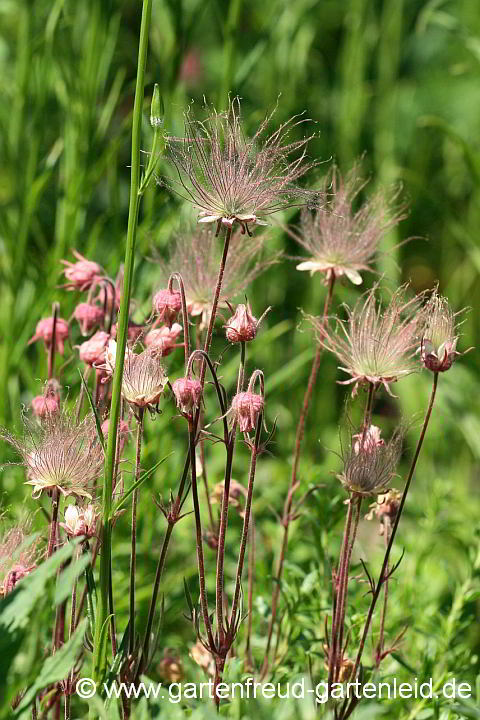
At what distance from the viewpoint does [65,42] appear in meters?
1.98

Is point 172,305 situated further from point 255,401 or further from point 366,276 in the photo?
point 366,276

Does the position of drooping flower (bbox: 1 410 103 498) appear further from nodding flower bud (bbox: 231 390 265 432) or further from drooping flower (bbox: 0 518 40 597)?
nodding flower bud (bbox: 231 390 265 432)

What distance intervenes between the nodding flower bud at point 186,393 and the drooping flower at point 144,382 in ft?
0.06

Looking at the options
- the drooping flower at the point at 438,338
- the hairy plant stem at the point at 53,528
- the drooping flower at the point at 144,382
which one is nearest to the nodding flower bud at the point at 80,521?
the hairy plant stem at the point at 53,528

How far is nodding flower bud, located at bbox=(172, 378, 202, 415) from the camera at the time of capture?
868 millimetres

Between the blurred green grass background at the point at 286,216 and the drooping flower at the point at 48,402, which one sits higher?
the drooping flower at the point at 48,402

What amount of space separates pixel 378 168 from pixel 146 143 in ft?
4.30

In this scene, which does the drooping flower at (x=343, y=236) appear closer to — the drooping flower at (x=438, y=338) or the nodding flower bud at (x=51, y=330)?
the drooping flower at (x=438, y=338)

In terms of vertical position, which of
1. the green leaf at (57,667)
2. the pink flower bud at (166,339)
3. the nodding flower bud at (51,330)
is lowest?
the green leaf at (57,667)

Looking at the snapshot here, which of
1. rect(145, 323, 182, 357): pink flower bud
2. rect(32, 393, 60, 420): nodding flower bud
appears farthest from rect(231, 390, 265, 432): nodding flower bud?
rect(32, 393, 60, 420): nodding flower bud

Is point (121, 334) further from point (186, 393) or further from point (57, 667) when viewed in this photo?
point (57, 667)

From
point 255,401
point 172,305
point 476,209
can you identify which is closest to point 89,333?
point 172,305

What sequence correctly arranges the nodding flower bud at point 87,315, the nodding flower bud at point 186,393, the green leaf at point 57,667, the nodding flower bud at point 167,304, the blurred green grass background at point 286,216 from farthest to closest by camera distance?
the blurred green grass background at point 286,216
the nodding flower bud at point 87,315
the nodding flower bud at point 167,304
the nodding flower bud at point 186,393
the green leaf at point 57,667

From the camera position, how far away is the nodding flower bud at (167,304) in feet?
3.20
